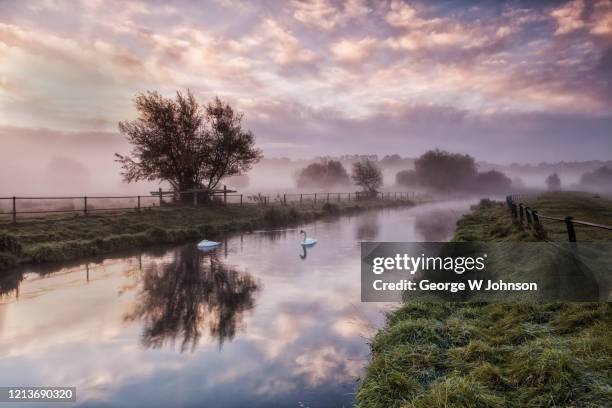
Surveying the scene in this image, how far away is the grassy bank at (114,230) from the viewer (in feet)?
58.1

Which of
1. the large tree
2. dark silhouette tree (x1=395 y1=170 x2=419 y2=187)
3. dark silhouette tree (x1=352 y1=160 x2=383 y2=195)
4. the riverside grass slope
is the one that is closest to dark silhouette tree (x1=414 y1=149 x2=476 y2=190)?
dark silhouette tree (x1=395 y1=170 x2=419 y2=187)

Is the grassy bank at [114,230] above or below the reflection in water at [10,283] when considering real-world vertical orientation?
above

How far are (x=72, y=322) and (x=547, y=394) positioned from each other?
1053cm

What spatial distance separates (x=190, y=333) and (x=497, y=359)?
21.8 ft

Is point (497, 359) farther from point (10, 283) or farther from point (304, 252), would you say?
point (10, 283)

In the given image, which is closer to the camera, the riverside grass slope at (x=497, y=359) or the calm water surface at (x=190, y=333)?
the riverside grass slope at (x=497, y=359)

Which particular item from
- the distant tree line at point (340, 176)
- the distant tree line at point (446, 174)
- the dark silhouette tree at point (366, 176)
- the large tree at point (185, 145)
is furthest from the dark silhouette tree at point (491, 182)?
the large tree at point (185, 145)

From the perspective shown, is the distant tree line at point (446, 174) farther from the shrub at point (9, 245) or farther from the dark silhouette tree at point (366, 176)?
the shrub at point (9, 245)

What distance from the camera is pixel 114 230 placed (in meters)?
23.5

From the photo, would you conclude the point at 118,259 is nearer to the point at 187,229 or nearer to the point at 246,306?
the point at 187,229

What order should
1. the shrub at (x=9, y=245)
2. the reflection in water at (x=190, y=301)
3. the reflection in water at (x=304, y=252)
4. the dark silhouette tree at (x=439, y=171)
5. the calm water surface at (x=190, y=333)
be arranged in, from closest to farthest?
the calm water surface at (x=190, y=333)
the reflection in water at (x=190, y=301)
the shrub at (x=9, y=245)
the reflection in water at (x=304, y=252)
the dark silhouette tree at (x=439, y=171)

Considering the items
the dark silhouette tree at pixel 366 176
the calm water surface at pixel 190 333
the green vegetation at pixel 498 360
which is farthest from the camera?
the dark silhouette tree at pixel 366 176

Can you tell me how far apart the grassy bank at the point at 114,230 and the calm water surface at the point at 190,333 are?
208 centimetres

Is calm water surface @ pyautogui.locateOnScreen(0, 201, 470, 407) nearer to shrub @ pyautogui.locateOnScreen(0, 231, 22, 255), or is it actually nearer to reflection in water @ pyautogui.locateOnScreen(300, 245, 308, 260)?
shrub @ pyautogui.locateOnScreen(0, 231, 22, 255)
